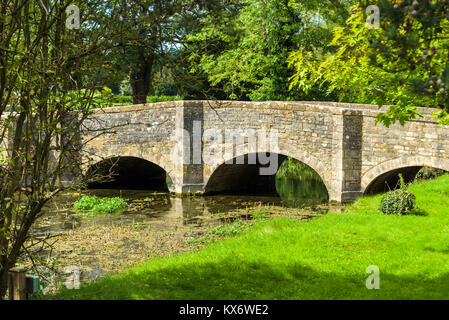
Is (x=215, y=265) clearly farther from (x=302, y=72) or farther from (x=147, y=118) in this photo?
(x=147, y=118)

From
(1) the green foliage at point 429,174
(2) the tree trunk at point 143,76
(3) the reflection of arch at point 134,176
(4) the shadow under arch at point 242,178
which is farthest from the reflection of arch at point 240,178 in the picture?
(2) the tree trunk at point 143,76

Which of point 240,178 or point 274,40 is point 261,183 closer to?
point 240,178

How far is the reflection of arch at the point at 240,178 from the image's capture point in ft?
62.1

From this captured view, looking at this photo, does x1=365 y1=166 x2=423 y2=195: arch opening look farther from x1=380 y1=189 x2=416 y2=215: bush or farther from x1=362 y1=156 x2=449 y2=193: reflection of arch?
x1=380 y1=189 x2=416 y2=215: bush

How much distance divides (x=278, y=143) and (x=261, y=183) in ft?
18.7

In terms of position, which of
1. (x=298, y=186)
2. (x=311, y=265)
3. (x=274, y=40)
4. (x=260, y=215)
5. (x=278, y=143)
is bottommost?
(x=311, y=265)

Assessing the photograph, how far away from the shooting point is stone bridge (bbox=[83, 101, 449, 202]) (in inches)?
586

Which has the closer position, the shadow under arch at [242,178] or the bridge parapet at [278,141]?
the bridge parapet at [278,141]

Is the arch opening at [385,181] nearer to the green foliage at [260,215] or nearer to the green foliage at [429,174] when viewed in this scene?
the green foliage at [429,174]

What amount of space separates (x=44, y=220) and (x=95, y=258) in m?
4.72

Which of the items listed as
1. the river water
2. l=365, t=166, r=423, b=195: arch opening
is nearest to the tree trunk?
the river water

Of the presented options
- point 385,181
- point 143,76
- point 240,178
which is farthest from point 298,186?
point 143,76

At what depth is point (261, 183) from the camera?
74.1 feet

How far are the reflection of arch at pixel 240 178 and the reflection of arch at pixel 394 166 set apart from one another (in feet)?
5.46
